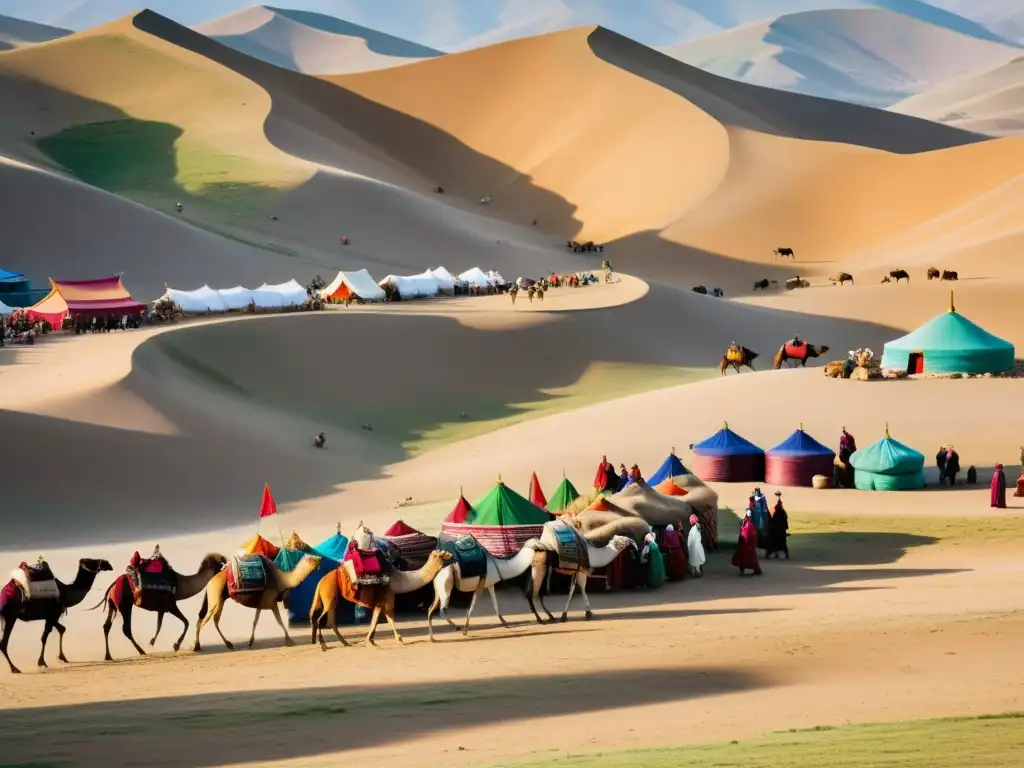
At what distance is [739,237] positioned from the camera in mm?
86375

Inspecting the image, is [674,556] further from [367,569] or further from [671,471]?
[367,569]

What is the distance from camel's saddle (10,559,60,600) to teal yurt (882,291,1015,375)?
77.7 feet

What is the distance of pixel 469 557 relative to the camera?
1947 centimetres

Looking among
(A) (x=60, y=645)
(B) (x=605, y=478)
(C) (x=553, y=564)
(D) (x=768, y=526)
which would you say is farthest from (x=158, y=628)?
(B) (x=605, y=478)

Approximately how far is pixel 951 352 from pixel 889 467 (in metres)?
8.80

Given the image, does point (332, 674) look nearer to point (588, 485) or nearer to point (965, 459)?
point (588, 485)

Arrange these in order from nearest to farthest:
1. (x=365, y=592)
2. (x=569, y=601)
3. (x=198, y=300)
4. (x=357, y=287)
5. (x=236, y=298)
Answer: (x=365, y=592), (x=569, y=601), (x=198, y=300), (x=236, y=298), (x=357, y=287)

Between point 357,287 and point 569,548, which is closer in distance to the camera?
point 569,548

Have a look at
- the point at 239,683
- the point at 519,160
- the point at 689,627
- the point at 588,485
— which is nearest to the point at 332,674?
the point at 239,683

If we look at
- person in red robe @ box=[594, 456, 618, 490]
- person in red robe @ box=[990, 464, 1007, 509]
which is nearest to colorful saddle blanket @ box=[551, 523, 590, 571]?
person in red robe @ box=[594, 456, 618, 490]

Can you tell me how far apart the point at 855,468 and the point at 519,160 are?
252 ft

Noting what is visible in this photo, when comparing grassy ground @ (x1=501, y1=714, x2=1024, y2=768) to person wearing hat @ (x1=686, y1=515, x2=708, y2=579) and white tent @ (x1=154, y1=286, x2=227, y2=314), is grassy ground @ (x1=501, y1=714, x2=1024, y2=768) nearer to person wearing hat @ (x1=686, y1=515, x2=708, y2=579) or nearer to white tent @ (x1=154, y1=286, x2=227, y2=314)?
person wearing hat @ (x1=686, y1=515, x2=708, y2=579)

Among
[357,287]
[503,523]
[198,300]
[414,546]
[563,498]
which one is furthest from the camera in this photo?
[357,287]

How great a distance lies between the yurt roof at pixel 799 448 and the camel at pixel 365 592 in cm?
1190
